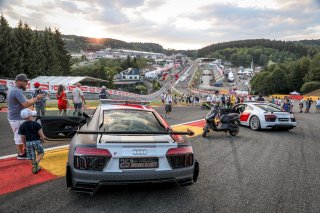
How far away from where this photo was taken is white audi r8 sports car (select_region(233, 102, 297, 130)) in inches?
460

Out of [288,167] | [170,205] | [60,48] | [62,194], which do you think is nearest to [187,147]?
[170,205]

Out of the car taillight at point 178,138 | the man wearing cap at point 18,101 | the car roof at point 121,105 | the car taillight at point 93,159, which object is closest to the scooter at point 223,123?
the car roof at point 121,105

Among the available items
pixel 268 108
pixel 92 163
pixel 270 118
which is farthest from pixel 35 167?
pixel 268 108

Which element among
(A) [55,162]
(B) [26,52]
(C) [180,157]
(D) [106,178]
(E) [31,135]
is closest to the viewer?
(D) [106,178]

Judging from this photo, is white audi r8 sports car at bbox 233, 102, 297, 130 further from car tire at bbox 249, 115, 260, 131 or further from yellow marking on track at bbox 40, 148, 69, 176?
yellow marking on track at bbox 40, 148, 69, 176

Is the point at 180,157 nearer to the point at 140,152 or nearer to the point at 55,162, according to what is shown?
the point at 140,152

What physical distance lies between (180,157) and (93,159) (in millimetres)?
1244

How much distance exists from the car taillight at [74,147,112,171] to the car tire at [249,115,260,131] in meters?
9.54

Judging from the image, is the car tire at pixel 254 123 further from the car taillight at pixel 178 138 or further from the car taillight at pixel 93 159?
the car taillight at pixel 93 159

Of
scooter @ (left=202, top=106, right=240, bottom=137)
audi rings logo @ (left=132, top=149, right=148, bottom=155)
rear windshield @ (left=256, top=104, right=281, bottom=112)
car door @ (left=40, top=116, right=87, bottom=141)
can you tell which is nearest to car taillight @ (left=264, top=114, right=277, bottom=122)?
rear windshield @ (left=256, top=104, right=281, bottom=112)

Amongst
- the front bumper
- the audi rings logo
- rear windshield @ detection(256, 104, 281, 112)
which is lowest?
rear windshield @ detection(256, 104, 281, 112)

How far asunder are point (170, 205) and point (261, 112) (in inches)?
360

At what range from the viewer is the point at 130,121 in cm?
479

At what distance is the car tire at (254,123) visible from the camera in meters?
12.0
